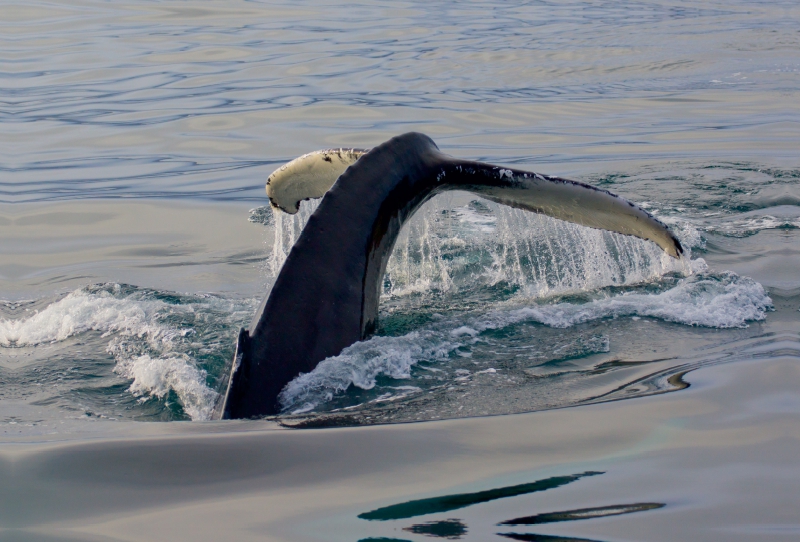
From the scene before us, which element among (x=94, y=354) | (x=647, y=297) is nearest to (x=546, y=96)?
(x=647, y=297)

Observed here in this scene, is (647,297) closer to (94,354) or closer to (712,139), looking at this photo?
(94,354)

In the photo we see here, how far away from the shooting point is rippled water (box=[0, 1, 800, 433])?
193 inches

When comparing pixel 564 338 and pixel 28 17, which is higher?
pixel 28 17

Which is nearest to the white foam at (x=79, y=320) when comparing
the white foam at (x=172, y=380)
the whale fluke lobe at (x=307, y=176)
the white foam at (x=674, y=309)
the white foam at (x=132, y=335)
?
the white foam at (x=132, y=335)

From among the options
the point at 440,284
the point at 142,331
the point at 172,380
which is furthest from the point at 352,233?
the point at 440,284

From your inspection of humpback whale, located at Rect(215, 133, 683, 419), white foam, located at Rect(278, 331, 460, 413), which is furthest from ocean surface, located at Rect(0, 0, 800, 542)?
humpback whale, located at Rect(215, 133, 683, 419)

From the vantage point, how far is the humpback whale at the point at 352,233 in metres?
4.16

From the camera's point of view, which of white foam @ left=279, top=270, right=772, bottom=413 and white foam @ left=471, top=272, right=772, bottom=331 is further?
white foam @ left=471, top=272, right=772, bottom=331

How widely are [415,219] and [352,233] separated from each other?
0.87 metres

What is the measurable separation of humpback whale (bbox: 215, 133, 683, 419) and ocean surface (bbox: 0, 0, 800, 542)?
0.60ft

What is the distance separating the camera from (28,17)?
2802 cm

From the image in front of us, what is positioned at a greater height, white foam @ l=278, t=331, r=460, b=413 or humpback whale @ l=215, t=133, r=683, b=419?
humpback whale @ l=215, t=133, r=683, b=419

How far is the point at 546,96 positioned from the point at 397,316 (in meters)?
13.0

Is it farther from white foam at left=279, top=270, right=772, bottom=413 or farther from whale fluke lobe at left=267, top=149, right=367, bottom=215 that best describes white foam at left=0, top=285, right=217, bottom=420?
whale fluke lobe at left=267, top=149, right=367, bottom=215
